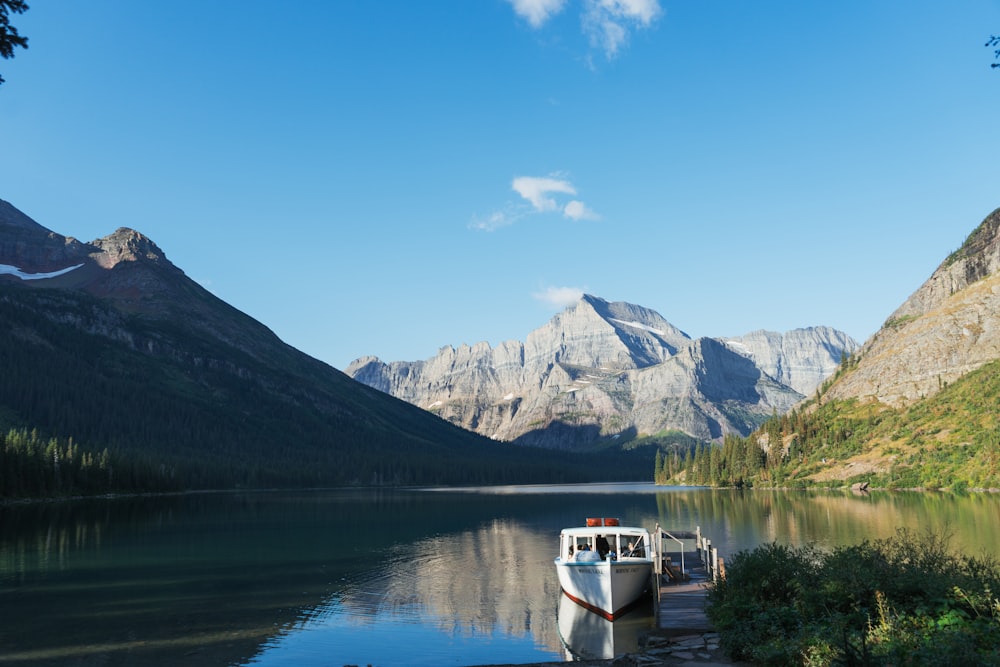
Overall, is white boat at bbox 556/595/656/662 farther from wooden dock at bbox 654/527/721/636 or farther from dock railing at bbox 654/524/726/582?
dock railing at bbox 654/524/726/582

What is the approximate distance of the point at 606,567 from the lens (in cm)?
4475

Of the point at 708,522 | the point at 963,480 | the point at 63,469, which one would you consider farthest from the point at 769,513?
the point at 63,469

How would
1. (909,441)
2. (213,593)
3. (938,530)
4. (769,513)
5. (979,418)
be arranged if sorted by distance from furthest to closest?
(909,441), (979,418), (769,513), (938,530), (213,593)

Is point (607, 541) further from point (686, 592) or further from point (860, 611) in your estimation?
point (860, 611)

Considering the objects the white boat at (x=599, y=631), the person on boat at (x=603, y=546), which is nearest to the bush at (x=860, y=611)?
the white boat at (x=599, y=631)

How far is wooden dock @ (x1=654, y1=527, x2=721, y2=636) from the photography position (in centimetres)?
3809

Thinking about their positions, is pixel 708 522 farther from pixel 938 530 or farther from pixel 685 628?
A: pixel 685 628

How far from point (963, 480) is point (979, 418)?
3200 centimetres

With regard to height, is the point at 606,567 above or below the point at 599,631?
above

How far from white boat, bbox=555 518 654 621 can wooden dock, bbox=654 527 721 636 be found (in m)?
1.59

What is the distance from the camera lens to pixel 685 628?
3728 cm

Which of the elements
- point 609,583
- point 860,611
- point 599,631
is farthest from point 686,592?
point 860,611

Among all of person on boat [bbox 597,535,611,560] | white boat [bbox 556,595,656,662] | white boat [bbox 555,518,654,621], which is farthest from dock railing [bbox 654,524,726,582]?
person on boat [bbox 597,535,611,560]

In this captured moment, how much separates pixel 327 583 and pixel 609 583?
3232cm
